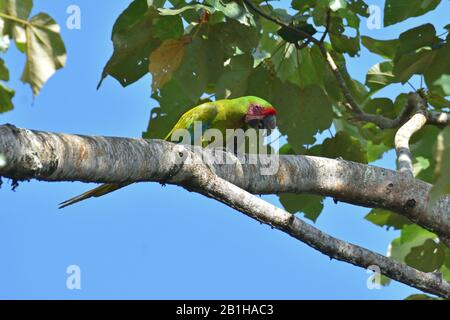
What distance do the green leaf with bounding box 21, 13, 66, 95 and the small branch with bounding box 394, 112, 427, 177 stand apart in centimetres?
200

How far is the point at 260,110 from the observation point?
5.25 metres

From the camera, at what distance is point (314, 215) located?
5.15 metres

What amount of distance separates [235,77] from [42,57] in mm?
2036

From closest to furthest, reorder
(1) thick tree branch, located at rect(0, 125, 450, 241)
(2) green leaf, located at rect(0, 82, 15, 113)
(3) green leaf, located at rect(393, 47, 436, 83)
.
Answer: (1) thick tree branch, located at rect(0, 125, 450, 241)
(2) green leaf, located at rect(0, 82, 15, 113)
(3) green leaf, located at rect(393, 47, 436, 83)

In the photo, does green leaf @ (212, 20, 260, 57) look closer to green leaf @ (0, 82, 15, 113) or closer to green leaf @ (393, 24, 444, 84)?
green leaf @ (393, 24, 444, 84)

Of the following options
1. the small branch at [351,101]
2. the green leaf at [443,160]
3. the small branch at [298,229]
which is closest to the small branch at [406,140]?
the small branch at [351,101]

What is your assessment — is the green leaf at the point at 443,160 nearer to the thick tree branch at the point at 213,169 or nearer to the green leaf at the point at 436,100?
the thick tree branch at the point at 213,169

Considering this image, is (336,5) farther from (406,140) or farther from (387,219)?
(387,219)

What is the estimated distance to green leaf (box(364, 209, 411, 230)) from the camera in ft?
19.7

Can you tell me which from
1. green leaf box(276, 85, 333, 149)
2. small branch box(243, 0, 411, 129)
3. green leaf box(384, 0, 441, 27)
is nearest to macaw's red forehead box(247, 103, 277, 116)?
green leaf box(276, 85, 333, 149)

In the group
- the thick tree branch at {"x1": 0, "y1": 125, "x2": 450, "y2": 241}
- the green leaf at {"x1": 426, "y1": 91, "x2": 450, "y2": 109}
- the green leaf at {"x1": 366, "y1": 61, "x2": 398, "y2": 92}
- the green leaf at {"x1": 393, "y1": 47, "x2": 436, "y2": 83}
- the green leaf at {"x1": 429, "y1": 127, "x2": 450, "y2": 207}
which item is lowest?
the green leaf at {"x1": 429, "y1": 127, "x2": 450, "y2": 207}

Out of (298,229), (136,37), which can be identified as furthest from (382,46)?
(298,229)

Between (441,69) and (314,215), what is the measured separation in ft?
4.16

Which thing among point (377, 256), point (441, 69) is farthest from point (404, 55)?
point (377, 256)
